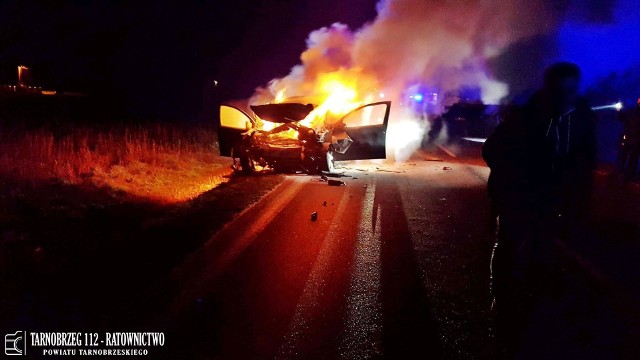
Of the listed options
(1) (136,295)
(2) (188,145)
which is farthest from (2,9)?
(1) (136,295)

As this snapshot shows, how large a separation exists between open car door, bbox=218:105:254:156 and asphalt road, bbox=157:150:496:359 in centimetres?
441

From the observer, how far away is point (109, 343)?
10.7ft

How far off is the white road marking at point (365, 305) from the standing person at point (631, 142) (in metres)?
7.46

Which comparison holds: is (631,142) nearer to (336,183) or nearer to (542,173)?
(336,183)

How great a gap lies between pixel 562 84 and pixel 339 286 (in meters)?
2.55

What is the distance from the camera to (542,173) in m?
2.67

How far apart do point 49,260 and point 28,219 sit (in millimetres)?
1621

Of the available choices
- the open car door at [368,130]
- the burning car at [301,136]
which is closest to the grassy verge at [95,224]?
the burning car at [301,136]

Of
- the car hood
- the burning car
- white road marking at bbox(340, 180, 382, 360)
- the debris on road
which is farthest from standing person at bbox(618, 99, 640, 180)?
white road marking at bbox(340, 180, 382, 360)

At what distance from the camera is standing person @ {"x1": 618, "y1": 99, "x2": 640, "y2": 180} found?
9961mm

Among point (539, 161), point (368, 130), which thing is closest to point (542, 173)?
point (539, 161)

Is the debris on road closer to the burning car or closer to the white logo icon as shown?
the burning car

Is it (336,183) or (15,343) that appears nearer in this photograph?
(15,343)

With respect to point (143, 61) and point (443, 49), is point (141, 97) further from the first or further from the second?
point (443, 49)
